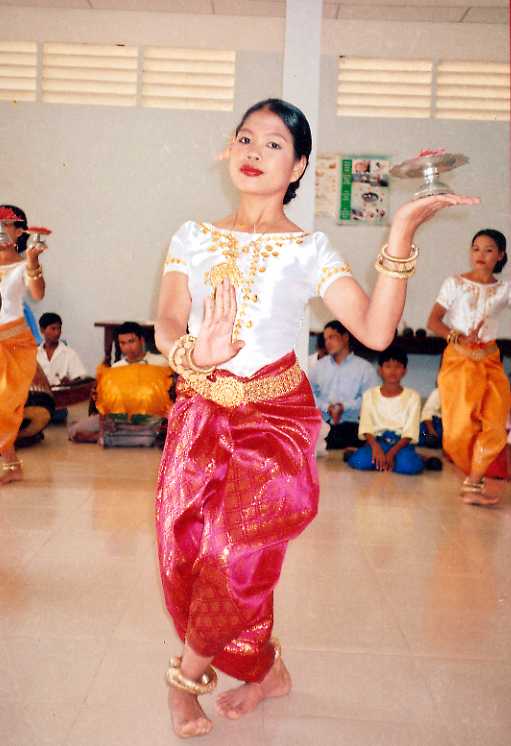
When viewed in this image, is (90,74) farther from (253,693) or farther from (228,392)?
(253,693)

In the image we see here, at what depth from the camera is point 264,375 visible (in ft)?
6.23

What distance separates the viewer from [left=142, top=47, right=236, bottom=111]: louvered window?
7.91 meters

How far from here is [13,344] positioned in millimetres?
4398

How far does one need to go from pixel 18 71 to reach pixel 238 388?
7.34m

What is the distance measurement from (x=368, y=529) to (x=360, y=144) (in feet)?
17.6

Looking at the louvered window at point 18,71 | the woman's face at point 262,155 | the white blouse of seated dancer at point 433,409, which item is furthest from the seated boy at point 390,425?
the louvered window at point 18,71

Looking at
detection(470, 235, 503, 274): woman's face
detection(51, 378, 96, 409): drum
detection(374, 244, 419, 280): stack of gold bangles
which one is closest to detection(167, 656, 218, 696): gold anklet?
detection(374, 244, 419, 280): stack of gold bangles

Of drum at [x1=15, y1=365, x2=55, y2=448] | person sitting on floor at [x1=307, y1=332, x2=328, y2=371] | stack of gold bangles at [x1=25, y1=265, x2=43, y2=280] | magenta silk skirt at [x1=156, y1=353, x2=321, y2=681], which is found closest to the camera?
magenta silk skirt at [x1=156, y1=353, x2=321, y2=681]

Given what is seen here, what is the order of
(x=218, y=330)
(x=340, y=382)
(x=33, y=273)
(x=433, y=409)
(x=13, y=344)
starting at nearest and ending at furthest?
(x=218, y=330)
(x=33, y=273)
(x=13, y=344)
(x=340, y=382)
(x=433, y=409)

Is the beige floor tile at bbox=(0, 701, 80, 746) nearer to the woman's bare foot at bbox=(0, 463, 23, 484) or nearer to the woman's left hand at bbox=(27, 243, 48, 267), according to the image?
the woman's left hand at bbox=(27, 243, 48, 267)

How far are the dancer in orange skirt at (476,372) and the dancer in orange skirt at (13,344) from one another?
235cm

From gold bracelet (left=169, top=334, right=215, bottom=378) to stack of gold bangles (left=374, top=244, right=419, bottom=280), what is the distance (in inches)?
16.9

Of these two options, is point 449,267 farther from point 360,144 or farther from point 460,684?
point 460,684

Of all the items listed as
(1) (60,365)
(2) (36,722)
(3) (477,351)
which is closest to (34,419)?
(1) (60,365)
